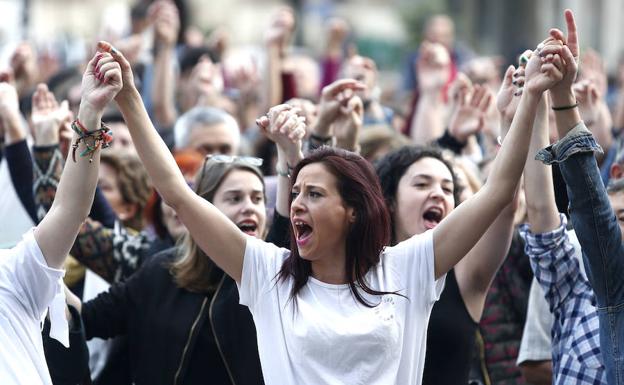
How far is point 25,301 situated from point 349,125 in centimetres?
185

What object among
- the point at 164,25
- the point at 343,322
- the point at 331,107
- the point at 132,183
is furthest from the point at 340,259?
the point at 164,25

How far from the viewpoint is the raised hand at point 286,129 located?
476cm

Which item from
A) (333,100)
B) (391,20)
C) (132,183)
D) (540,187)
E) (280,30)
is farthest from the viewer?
(391,20)

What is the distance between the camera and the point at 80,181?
13.7ft

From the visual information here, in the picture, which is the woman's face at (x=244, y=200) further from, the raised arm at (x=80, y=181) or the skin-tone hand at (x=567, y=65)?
the skin-tone hand at (x=567, y=65)

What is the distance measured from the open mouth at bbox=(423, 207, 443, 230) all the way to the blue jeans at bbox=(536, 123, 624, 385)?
2.87 ft

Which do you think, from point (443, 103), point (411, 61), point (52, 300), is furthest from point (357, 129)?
point (411, 61)

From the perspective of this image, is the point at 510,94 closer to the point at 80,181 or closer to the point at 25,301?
the point at 80,181

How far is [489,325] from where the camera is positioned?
17.9 ft

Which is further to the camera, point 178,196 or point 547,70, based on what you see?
point 178,196

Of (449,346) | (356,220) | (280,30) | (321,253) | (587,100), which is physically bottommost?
(449,346)

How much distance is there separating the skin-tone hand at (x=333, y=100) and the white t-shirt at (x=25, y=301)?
161cm

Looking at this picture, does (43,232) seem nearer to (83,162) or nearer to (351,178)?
(83,162)

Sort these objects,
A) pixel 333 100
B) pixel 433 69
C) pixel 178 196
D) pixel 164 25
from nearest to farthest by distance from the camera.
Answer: pixel 178 196, pixel 333 100, pixel 433 69, pixel 164 25
